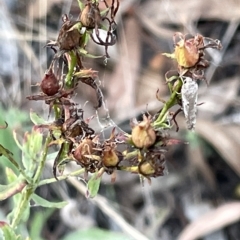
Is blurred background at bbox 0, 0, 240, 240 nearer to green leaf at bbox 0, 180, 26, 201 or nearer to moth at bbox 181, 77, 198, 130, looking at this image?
green leaf at bbox 0, 180, 26, 201

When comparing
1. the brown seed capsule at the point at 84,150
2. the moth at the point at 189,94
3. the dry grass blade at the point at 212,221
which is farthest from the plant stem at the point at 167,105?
the dry grass blade at the point at 212,221

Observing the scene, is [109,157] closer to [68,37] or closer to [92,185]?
[92,185]

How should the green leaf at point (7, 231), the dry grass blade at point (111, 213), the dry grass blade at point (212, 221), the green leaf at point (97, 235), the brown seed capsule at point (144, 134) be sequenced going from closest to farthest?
the brown seed capsule at point (144, 134)
the green leaf at point (7, 231)
the green leaf at point (97, 235)
the dry grass blade at point (111, 213)
the dry grass blade at point (212, 221)

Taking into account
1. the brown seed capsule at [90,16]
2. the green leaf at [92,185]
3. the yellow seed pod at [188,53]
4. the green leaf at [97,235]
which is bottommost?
the green leaf at [97,235]

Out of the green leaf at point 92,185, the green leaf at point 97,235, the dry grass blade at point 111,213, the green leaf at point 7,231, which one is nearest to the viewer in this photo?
the green leaf at point 92,185

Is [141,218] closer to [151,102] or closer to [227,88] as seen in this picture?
[151,102]

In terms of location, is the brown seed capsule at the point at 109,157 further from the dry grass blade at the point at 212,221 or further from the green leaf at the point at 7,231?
the dry grass blade at the point at 212,221

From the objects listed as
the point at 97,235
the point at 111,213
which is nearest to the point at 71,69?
the point at 97,235
